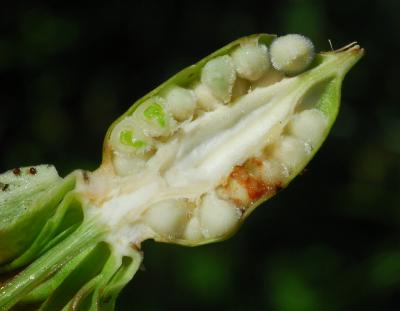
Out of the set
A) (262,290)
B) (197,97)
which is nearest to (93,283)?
(197,97)

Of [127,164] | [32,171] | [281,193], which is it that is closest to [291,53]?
[127,164]

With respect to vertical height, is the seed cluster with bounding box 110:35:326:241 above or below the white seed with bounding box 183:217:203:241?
above

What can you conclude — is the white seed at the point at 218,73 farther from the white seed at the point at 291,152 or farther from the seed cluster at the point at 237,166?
the white seed at the point at 291,152

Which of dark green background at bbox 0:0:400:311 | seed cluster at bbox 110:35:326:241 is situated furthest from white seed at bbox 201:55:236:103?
dark green background at bbox 0:0:400:311

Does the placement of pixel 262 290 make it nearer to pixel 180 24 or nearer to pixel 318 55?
pixel 180 24

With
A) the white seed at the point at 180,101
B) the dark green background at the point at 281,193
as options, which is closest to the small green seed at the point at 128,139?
the white seed at the point at 180,101

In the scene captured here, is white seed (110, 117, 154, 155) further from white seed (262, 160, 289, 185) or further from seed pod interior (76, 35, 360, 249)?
white seed (262, 160, 289, 185)
